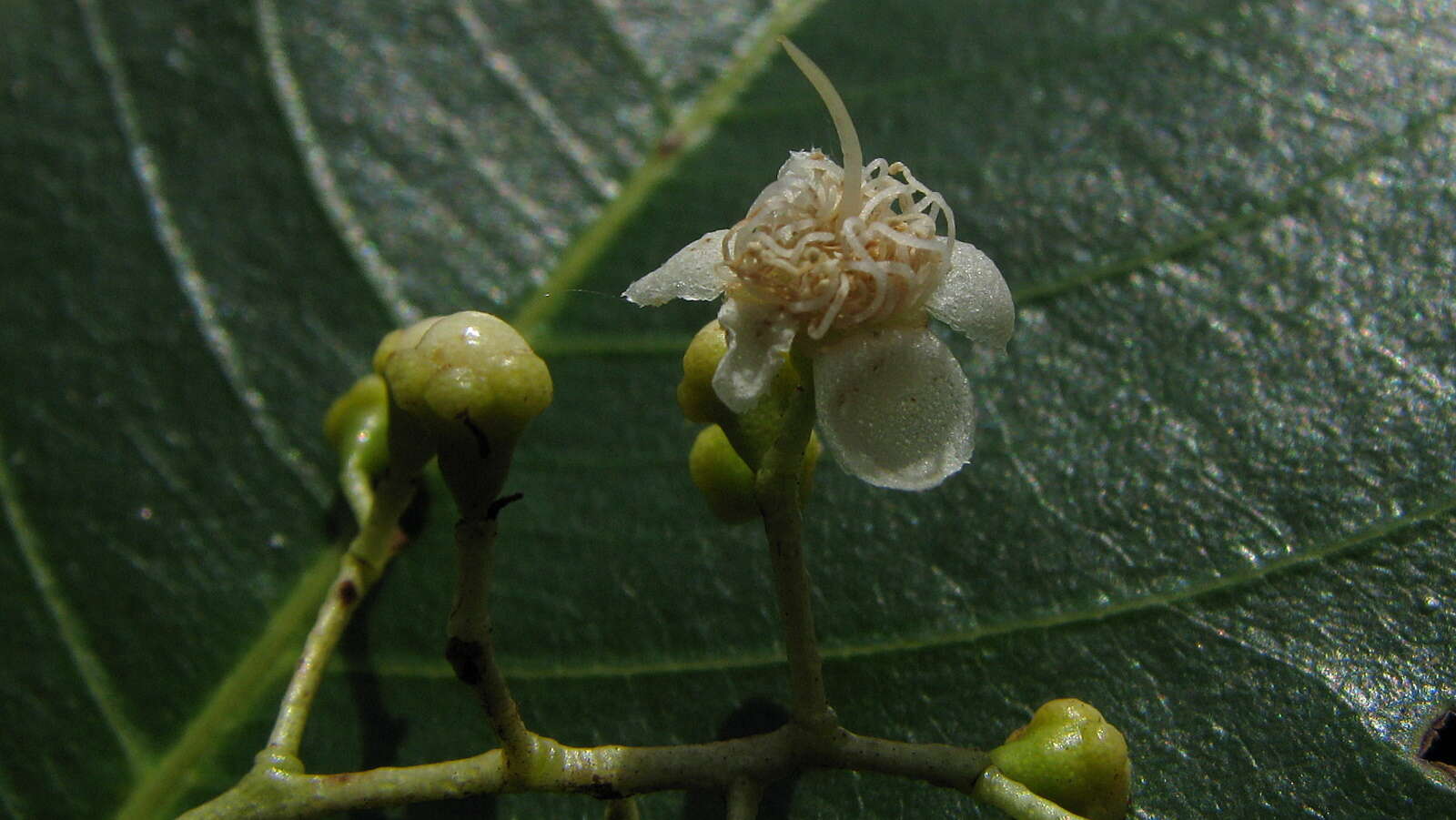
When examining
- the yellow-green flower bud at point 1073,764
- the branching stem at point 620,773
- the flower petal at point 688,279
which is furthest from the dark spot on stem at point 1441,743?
the flower petal at point 688,279

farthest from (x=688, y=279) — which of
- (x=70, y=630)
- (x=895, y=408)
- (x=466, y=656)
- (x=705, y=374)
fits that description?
(x=70, y=630)

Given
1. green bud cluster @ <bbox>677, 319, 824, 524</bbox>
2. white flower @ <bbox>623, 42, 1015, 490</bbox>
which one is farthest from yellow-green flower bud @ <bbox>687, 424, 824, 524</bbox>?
white flower @ <bbox>623, 42, 1015, 490</bbox>

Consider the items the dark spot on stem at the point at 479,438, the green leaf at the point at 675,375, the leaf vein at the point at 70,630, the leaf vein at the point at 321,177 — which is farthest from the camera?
the leaf vein at the point at 321,177

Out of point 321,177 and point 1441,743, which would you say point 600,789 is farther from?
point 321,177

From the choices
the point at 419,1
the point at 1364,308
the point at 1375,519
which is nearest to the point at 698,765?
the point at 1375,519

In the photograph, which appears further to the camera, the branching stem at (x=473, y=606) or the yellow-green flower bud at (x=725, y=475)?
the yellow-green flower bud at (x=725, y=475)

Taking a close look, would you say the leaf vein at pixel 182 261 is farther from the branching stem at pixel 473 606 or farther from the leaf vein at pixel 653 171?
the branching stem at pixel 473 606

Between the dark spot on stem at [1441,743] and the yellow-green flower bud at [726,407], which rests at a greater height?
the yellow-green flower bud at [726,407]

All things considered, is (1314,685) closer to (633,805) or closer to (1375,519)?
(1375,519)
